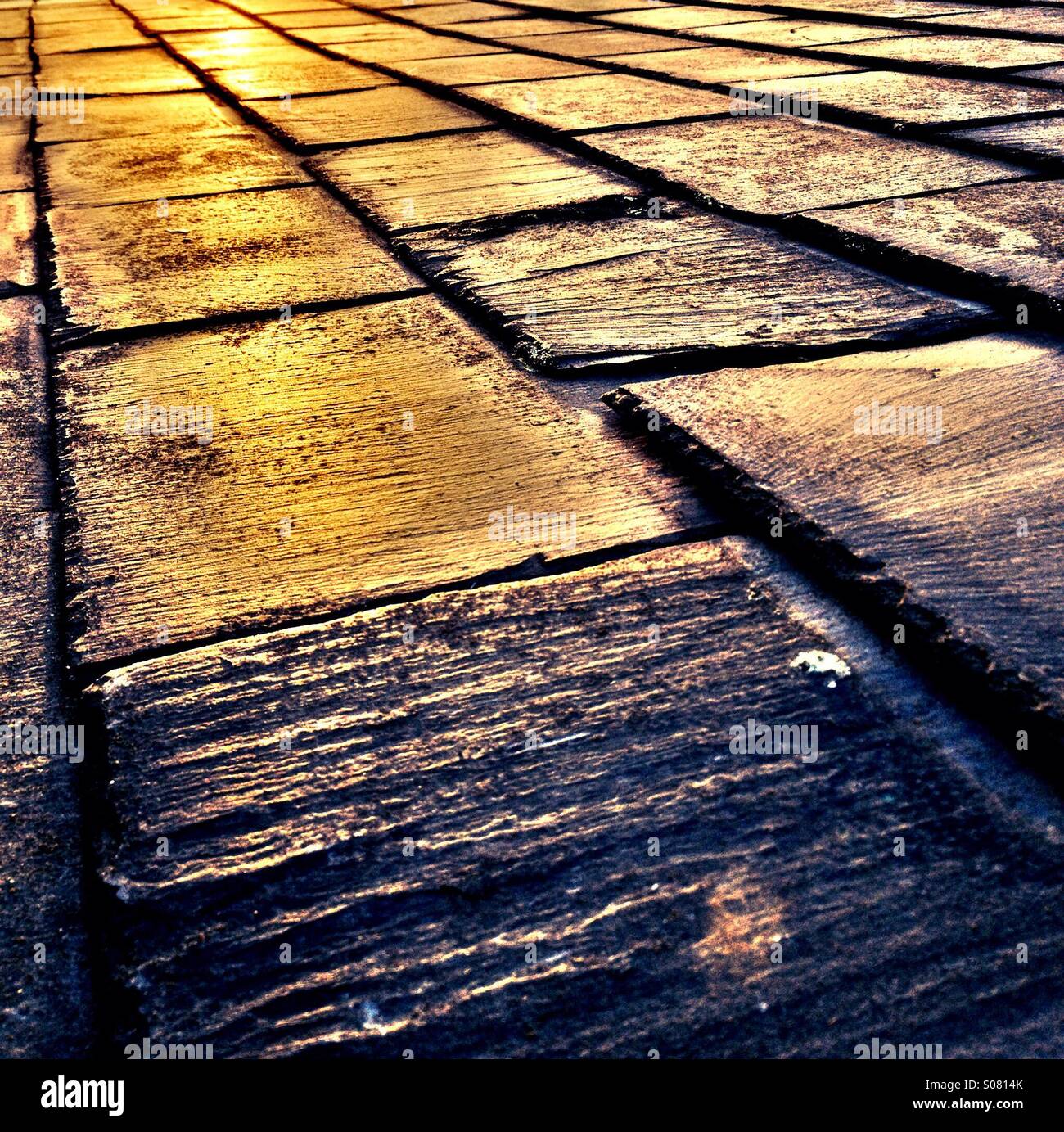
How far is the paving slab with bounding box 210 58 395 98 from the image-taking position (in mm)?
5080

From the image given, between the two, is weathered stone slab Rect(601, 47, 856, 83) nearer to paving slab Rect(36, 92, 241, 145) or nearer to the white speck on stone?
paving slab Rect(36, 92, 241, 145)

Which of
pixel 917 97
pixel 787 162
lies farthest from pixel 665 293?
pixel 917 97

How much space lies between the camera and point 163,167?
3811mm

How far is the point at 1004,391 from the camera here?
182 centimetres

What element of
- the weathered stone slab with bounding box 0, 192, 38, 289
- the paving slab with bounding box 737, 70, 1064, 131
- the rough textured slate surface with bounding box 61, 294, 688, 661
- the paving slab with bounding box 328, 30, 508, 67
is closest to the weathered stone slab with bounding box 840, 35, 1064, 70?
the paving slab with bounding box 737, 70, 1064, 131

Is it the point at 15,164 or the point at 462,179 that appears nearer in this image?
the point at 462,179

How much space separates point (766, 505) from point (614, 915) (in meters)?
0.74

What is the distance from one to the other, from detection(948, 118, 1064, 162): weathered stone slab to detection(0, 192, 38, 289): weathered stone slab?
8.81 ft

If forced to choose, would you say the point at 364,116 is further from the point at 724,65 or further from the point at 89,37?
the point at 89,37

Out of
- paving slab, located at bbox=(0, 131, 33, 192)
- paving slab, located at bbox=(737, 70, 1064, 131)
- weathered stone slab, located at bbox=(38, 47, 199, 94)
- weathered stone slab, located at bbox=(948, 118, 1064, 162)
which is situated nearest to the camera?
weathered stone slab, located at bbox=(948, 118, 1064, 162)

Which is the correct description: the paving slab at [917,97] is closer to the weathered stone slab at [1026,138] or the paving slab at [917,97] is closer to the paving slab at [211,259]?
the weathered stone slab at [1026,138]

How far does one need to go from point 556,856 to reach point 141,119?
15.0 ft

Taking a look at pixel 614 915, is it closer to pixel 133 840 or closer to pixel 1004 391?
pixel 133 840

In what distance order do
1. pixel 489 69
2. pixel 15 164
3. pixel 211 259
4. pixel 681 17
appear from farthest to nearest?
pixel 681 17 → pixel 489 69 → pixel 15 164 → pixel 211 259
